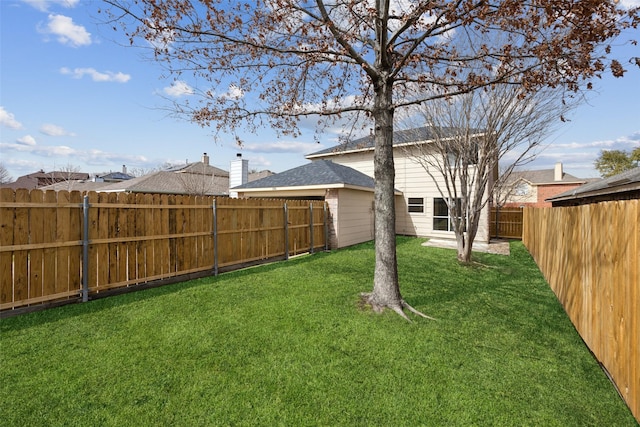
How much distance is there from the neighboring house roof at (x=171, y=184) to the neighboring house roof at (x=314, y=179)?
10.9 metres

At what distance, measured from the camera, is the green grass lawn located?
2541mm

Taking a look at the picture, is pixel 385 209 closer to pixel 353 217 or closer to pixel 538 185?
pixel 353 217

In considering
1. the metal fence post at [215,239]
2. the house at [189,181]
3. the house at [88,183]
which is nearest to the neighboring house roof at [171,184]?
the house at [189,181]

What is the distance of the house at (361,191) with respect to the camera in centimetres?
1205

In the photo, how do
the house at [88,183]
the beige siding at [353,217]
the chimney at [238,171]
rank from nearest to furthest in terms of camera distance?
the beige siding at [353,217], the chimney at [238,171], the house at [88,183]

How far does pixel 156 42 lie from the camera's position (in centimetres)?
469

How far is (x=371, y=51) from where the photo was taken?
5.62 metres

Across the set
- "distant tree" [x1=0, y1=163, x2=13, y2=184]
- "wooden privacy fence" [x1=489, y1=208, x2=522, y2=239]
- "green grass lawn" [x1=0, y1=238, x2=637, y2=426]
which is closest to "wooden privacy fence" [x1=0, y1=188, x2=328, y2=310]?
"green grass lawn" [x1=0, y1=238, x2=637, y2=426]

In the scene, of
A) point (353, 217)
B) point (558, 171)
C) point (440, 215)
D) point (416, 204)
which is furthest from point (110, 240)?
point (558, 171)

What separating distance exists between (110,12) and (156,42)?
2.10 ft

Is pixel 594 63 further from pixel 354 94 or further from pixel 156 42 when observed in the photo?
pixel 156 42

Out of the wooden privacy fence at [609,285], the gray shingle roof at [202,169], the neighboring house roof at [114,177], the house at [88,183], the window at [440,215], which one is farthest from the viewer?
the neighboring house roof at [114,177]

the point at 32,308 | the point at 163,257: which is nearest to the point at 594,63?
the point at 163,257

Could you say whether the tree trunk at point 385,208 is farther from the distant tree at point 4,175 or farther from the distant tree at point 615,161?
the distant tree at point 4,175
